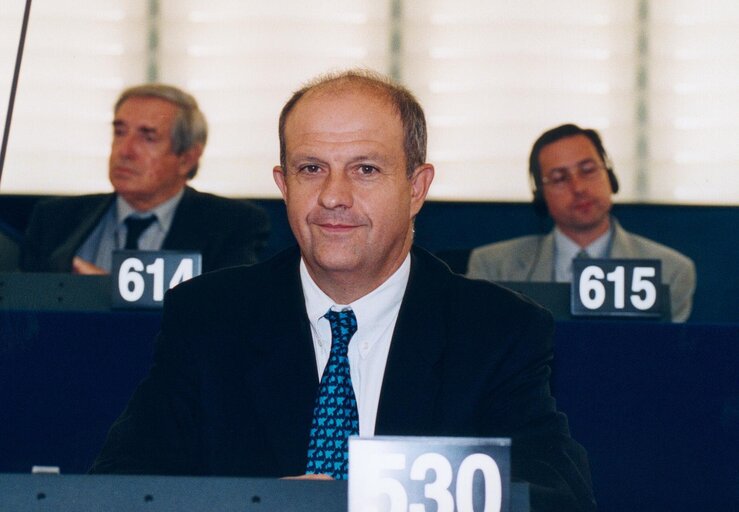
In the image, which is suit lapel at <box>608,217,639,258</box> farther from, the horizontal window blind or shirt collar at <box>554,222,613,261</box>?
the horizontal window blind

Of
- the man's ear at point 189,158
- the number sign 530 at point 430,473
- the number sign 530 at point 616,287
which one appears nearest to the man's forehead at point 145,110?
the man's ear at point 189,158

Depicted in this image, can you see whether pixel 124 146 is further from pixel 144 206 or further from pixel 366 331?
pixel 366 331

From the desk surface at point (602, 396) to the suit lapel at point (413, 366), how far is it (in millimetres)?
703

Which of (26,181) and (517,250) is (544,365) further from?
(26,181)

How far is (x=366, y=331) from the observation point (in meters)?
1.65

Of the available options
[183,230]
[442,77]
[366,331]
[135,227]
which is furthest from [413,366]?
[442,77]

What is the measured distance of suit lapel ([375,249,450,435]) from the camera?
5.12 feet

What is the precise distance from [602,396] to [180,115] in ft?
6.29

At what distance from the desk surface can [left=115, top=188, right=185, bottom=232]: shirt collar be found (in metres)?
1.17

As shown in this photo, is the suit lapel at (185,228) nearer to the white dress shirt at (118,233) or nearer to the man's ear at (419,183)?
the white dress shirt at (118,233)

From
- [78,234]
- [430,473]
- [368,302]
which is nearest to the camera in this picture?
[430,473]

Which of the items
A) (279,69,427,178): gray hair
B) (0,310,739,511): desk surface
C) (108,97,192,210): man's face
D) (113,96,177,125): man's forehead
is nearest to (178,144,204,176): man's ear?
(108,97,192,210): man's face

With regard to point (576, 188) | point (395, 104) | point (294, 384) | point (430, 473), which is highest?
point (576, 188)

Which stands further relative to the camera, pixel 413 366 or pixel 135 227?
pixel 135 227
